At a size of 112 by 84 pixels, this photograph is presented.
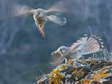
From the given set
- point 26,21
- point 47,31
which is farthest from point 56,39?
point 26,21

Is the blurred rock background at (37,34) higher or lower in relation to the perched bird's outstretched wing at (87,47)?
higher

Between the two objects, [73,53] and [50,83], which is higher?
[73,53]

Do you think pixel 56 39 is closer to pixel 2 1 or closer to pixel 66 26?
pixel 66 26

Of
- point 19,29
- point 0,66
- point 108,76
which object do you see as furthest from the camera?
point 19,29

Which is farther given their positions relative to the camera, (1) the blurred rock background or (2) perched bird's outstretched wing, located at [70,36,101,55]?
(1) the blurred rock background

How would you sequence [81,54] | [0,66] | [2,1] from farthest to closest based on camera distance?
[2,1]
[0,66]
[81,54]

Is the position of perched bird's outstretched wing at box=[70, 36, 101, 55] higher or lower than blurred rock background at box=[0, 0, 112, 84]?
lower

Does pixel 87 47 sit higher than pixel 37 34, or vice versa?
pixel 37 34

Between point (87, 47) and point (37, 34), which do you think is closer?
point (87, 47)
